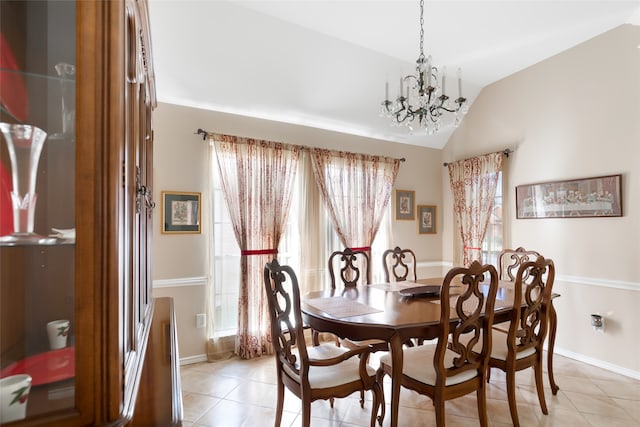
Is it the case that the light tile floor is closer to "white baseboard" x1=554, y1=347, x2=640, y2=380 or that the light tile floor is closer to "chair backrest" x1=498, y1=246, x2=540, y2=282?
"white baseboard" x1=554, y1=347, x2=640, y2=380

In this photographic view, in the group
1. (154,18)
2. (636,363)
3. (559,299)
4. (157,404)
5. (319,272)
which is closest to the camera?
A: (157,404)

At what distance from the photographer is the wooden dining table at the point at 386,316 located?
71.2 inches

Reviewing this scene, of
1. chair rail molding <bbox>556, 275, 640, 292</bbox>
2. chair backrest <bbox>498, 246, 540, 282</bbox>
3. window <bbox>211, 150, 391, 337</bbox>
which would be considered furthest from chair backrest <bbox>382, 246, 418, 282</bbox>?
chair rail molding <bbox>556, 275, 640, 292</bbox>

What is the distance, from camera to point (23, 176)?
60 cm

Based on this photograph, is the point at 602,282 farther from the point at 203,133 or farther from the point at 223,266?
the point at 203,133

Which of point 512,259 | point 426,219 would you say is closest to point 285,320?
point 512,259

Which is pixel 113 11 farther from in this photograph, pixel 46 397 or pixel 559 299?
pixel 559 299

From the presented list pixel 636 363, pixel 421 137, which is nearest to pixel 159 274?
pixel 421 137

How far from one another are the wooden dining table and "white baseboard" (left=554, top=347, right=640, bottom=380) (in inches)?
35.4

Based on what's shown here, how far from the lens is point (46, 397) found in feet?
1.82

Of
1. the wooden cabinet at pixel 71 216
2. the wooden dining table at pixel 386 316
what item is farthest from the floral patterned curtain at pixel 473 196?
the wooden cabinet at pixel 71 216

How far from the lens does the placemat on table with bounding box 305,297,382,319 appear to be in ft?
6.68

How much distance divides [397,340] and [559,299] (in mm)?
2767

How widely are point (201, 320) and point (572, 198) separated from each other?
4.07 metres
